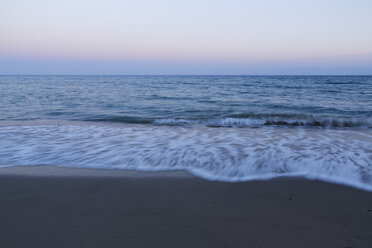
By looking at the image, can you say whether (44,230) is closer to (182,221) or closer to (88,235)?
(88,235)

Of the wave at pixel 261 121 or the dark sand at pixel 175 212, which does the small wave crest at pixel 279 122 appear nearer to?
the wave at pixel 261 121

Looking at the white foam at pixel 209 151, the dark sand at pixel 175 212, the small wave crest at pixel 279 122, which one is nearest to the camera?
the dark sand at pixel 175 212

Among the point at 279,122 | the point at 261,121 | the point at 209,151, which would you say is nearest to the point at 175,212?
the point at 209,151

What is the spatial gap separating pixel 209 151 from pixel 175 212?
225 cm

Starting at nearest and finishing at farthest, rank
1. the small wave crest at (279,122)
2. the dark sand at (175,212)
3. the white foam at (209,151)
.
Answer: the dark sand at (175,212)
the white foam at (209,151)
the small wave crest at (279,122)

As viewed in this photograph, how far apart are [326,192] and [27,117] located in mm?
9589

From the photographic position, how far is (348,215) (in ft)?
7.14

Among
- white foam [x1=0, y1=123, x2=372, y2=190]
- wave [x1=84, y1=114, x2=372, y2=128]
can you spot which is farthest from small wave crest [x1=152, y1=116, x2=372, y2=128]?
white foam [x1=0, y1=123, x2=372, y2=190]

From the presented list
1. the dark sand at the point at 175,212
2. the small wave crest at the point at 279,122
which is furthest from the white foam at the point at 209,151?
the small wave crest at the point at 279,122

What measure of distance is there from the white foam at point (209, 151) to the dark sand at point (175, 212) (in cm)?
47

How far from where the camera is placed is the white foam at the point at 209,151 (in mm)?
3424

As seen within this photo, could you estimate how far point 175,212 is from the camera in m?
2.22

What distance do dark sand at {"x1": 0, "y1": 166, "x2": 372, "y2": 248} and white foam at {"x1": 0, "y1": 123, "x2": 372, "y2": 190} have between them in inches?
18.5

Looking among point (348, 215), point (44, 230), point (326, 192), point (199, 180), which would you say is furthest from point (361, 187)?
point (44, 230)
